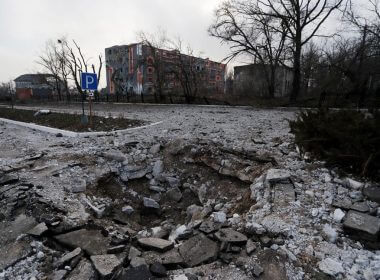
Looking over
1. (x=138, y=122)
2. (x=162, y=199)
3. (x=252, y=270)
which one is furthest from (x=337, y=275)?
(x=138, y=122)

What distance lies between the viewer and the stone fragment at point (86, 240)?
2522 millimetres

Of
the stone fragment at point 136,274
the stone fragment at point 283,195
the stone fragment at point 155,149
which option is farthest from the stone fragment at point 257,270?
the stone fragment at point 155,149

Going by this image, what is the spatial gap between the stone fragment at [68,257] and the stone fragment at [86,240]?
0.09 meters

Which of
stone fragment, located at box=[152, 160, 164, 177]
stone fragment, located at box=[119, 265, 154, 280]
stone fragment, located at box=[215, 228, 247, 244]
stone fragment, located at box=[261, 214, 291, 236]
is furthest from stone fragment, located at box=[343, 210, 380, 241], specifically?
stone fragment, located at box=[152, 160, 164, 177]

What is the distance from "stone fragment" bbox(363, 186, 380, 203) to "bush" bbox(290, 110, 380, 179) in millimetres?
348

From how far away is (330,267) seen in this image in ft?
6.90

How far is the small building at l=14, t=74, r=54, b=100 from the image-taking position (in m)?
39.0

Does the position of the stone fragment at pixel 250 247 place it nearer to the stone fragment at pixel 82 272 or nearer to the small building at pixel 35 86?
the stone fragment at pixel 82 272

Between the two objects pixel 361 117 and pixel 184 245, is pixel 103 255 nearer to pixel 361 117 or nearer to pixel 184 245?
pixel 184 245

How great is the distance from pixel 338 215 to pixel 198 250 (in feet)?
5.25

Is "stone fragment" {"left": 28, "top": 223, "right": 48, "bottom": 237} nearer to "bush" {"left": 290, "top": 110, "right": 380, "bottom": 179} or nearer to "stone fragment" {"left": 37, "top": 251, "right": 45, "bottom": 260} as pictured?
"stone fragment" {"left": 37, "top": 251, "right": 45, "bottom": 260}

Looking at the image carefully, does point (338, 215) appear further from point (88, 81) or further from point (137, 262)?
point (88, 81)

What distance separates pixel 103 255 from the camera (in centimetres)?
236

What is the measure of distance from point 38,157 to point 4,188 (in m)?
1.44
